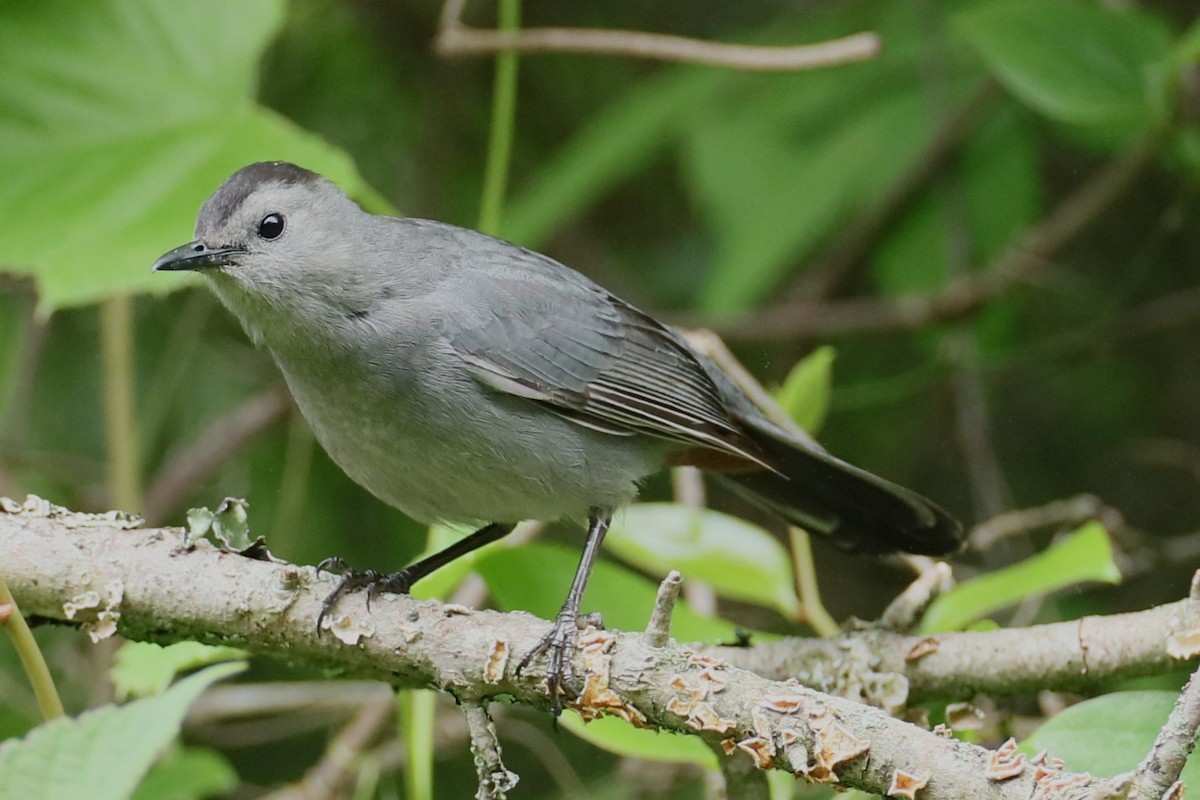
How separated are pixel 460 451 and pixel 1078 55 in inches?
85.0

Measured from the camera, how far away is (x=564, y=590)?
2664 millimetres

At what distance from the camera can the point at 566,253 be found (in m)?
5.29

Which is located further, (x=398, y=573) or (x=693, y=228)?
(x=693, y=228)

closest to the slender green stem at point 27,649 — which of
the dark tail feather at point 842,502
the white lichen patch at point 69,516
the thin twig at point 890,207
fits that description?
the white lichen patch at point 69,516

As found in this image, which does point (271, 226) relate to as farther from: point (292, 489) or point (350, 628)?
point (292, 489)

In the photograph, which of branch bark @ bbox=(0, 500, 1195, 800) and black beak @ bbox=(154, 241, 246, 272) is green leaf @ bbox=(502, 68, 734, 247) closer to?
black beak @ bbox=(154, 241, 246, 272)

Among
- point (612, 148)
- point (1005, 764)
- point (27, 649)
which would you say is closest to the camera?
point (1005, 764)

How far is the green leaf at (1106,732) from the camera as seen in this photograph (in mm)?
1940

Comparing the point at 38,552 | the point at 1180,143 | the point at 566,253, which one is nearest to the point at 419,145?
the point at 566,253

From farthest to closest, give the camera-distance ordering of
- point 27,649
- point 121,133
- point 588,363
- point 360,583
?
point 121,133 → point 588,363 → point 360,583 → point 27,649

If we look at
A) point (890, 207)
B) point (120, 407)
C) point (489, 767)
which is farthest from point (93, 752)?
point (890, 207)

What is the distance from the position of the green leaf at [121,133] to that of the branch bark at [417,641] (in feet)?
2.63

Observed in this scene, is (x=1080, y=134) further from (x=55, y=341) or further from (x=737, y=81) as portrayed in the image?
(x=55, y=341)

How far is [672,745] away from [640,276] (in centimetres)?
320
